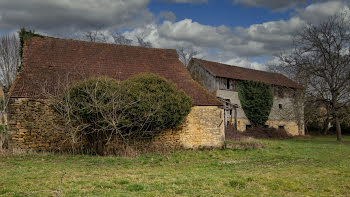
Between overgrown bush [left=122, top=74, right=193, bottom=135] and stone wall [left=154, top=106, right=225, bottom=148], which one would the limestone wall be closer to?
stone wall [left=154, top=106, right=225, bottom=148]

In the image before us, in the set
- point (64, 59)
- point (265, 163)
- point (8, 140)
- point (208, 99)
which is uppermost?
point (64, 59)

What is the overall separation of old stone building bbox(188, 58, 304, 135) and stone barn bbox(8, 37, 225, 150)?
963 centimetres

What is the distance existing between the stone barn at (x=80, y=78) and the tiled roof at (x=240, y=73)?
31.6 ft

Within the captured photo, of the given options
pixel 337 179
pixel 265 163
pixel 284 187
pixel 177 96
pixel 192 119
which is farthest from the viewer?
pixel 192 119

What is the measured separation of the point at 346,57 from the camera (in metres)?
21.7

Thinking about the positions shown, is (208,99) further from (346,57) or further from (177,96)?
(346,57)

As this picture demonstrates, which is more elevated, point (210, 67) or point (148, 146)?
point (210, 67)

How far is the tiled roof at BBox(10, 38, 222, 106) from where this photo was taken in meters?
14.4

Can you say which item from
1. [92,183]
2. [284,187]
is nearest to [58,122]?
[92,183]

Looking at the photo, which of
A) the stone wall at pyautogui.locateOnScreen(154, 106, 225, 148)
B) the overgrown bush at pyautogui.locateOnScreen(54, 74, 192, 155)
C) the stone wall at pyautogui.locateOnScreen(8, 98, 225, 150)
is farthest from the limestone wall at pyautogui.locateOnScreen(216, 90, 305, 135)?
the stone wall at pyautogui.locateOnScreen(8, 98, 225, 150)

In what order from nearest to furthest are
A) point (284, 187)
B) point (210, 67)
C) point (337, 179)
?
point (284, 187), point (337, 179), point (210, 67)

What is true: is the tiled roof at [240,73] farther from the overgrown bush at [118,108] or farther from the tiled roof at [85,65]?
the overgrown bush at [118,108]

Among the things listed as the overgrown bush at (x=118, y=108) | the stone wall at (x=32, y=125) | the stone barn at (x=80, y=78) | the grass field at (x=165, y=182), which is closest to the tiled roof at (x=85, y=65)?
the stone barn at (x=80, y=78)

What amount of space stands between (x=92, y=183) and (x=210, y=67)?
23.8 metres
